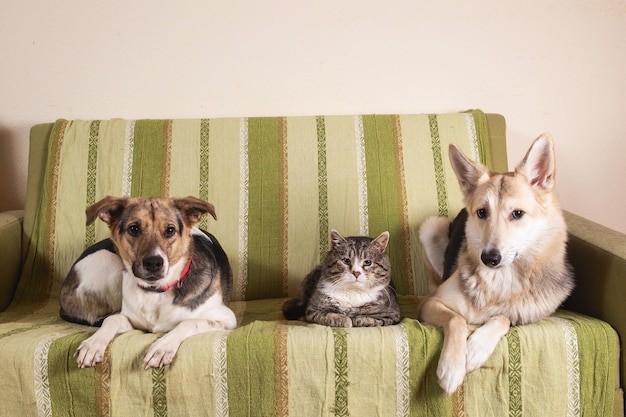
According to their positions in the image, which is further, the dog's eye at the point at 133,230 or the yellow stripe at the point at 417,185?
the yellow stripe at the point at 417,185

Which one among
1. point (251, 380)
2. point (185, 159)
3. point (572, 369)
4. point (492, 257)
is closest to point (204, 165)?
point (185, 159)

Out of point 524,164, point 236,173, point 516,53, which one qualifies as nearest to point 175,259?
point 236,173

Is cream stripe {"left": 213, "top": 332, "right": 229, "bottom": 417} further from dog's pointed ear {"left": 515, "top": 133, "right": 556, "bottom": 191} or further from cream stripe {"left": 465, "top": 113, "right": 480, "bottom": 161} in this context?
cream stripe {"left": 465, "top": 113, "right": 480, "bottom": 161}

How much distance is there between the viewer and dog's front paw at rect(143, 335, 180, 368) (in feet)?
5.93

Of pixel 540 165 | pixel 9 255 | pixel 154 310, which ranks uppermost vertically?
pixel 540 165

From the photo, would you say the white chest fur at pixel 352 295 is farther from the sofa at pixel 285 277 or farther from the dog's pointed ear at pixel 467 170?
the dog's pointed ear at pixel 467 170

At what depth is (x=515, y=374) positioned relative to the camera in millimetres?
1832

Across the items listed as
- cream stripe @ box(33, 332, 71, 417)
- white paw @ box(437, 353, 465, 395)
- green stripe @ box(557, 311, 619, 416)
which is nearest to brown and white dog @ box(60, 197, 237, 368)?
cream stripe @ box(33, 332, 71, 417)

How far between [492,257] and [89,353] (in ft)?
4.29

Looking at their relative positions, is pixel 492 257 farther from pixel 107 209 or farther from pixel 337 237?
pixel 107 209

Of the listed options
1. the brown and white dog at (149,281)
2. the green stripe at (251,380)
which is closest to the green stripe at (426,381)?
the green stripe at (251,380)

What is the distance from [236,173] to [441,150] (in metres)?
0.98

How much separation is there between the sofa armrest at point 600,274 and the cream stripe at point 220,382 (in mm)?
1296

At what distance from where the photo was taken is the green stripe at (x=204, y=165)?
269 centimetres
